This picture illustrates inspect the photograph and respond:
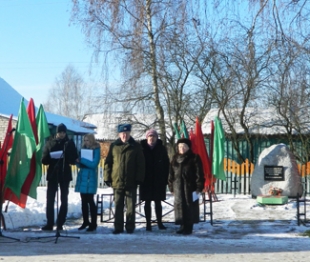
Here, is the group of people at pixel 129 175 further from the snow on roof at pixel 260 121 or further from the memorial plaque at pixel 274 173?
the snow on roof at pixel 260 121

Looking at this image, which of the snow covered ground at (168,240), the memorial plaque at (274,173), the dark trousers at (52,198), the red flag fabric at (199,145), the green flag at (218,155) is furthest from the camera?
the memorial plaque at (274,173)

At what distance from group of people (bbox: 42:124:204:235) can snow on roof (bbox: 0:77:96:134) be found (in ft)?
58.0

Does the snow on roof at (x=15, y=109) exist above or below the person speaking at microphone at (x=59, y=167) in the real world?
above

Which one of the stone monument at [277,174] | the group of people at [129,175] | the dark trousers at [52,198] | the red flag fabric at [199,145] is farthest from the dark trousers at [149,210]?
the stone monument at [277,174]

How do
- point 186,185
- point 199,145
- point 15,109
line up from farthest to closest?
point 15,109
point 199,145
point 186,185

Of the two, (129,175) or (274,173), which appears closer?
(129,175)

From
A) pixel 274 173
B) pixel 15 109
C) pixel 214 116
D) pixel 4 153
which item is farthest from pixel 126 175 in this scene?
pixel 15 109

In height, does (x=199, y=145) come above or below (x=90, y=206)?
above

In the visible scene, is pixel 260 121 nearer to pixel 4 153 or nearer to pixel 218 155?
pixel 218 155

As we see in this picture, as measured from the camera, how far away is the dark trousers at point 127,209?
941cm

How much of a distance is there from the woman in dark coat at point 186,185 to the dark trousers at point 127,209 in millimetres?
738

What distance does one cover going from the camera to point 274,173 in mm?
14078

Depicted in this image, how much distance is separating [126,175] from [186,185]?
1.03 meters

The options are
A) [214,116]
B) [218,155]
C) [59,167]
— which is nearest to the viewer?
[59,167]
